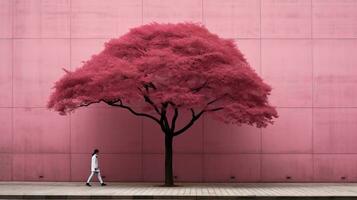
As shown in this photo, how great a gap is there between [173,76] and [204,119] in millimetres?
6510

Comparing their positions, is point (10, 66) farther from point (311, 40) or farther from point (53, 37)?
point (311, 40)

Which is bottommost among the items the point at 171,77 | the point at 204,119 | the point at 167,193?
the point at 167,193

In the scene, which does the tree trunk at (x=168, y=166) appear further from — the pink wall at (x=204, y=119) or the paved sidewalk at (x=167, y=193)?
the pink wall at (x=204, y=119)

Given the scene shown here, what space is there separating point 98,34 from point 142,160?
7152 millimetres

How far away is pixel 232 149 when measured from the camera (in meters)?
34.8

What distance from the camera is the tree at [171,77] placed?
28.6m

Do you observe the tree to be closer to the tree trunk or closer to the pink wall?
the tree trunk

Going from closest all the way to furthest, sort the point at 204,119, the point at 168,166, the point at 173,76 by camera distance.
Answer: the point at 173,76 < the point at 168,166 < the point at 204,119

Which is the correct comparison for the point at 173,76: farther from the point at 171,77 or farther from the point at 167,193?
the point at 167,193

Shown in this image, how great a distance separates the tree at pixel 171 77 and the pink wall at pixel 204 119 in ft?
13.7

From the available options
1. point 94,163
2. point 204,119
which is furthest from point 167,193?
point 204,119

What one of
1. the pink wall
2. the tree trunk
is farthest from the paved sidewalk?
the pink wall

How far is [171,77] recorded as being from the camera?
95.0 feet

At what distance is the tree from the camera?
28.6m
